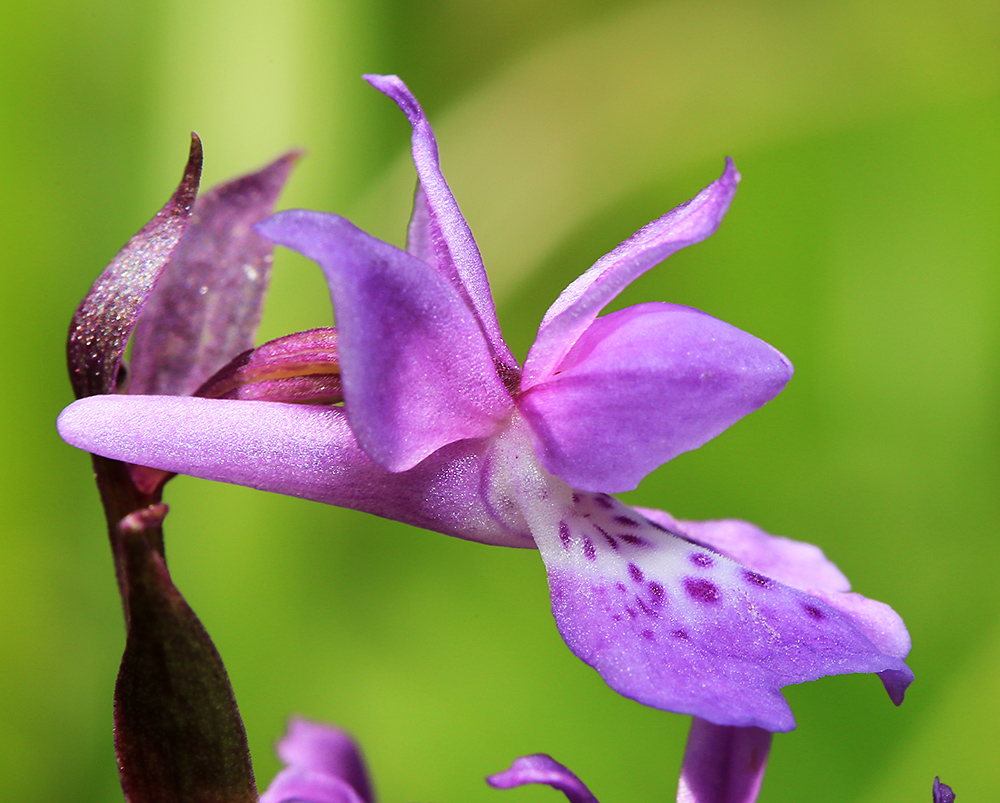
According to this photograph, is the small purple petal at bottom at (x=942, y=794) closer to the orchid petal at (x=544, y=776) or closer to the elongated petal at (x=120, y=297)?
the orchid petal at (x=544, y=776)

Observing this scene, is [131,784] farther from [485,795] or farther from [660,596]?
[485,795]

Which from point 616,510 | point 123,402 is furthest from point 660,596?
point 123,402

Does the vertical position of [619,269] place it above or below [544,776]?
above

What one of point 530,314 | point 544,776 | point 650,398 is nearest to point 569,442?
point 650,398

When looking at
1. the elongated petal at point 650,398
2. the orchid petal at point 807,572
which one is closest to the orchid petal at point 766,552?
the orchid petal at point 807,572

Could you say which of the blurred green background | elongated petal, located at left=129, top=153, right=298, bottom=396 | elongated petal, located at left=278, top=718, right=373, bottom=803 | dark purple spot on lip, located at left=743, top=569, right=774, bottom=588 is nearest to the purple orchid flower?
dark purple spot on lip, located at left=743, top=569, right=774, bottom=588

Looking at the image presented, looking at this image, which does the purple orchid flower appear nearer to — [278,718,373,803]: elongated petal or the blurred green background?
[278,718,373,803]: elongated petal

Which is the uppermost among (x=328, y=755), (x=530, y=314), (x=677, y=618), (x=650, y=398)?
(x=530, y=314)

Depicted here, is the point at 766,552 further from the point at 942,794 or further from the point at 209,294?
the point at 209,294

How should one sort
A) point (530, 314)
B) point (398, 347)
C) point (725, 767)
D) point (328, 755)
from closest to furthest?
point (398, 347) → point (725, 767) → point (328, 755) → point (530, 314)
